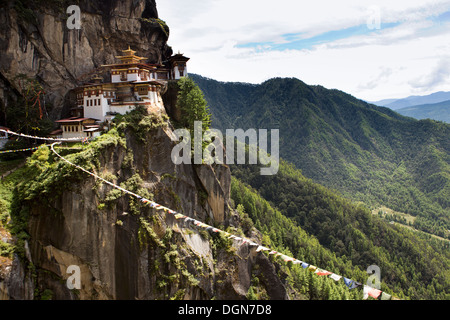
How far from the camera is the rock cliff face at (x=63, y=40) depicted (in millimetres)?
44750

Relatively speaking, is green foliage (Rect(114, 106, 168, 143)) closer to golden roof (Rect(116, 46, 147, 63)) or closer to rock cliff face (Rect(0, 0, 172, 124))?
golden roof (Rect(116, 46, 147, 63))

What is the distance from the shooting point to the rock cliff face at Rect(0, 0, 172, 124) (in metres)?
44.8

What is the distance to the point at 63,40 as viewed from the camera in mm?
49719

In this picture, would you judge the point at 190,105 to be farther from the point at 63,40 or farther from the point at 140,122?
the point at 63,40

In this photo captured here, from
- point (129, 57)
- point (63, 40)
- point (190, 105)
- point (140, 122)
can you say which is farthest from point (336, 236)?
point (63, 40)

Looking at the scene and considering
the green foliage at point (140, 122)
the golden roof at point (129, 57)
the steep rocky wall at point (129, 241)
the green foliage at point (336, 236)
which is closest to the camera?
the steep rocky wall at point (129, 241)

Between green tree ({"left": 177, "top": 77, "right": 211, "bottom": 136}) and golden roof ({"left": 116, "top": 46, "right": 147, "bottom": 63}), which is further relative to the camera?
golden roof ({"left": 116, "top": 46, "right": 147, "bottom": 63})

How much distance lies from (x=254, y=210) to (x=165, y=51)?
53431 millimetres

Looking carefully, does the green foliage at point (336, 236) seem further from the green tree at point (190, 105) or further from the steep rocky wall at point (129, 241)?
the steep rocky wall at point (129, 241)

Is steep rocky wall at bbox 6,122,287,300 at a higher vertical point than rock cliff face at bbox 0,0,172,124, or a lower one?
lower

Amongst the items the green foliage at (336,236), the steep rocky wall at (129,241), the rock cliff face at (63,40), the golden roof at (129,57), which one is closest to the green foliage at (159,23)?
the rock cliff face at (63,40)

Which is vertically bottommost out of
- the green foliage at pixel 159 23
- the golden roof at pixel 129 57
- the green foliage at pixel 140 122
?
the green foliage at pixel 140 122

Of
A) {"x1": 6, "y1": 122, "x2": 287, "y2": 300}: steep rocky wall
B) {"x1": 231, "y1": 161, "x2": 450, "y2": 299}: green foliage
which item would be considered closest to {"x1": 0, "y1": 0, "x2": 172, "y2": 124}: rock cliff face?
{"x1": 6, "y1": 122, "x2": 287, "y2": 300}: steep rocky wall
